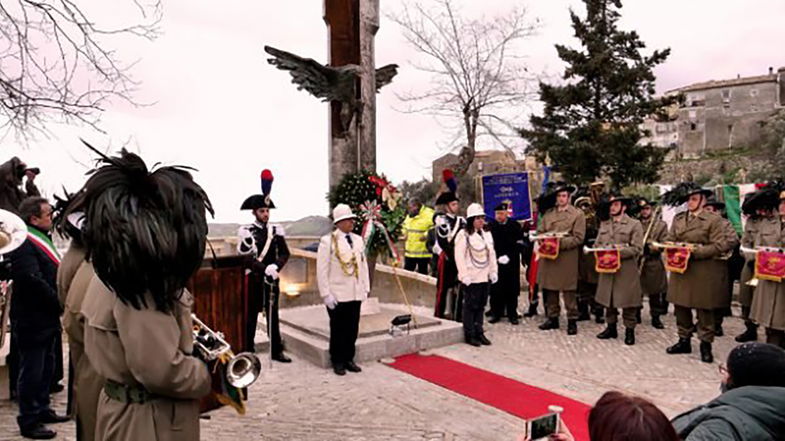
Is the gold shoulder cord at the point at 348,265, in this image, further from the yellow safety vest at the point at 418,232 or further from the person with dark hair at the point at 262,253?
the yellow safety vest at the point at 418,232

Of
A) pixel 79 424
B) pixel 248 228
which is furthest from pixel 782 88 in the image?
pixel 79 424

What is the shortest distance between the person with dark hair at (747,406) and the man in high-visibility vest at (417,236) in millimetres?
9273

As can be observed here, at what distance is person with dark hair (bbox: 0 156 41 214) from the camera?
18.5 feet

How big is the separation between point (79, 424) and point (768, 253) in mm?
7512

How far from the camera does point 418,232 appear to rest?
1216 centimetres

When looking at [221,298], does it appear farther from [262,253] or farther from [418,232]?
[418,232]

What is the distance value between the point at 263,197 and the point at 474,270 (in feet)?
10.9

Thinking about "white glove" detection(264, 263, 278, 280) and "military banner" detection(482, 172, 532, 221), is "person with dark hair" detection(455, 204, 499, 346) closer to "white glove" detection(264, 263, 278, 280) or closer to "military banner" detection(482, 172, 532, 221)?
"military banner" detection(482, 172, 532, 221)

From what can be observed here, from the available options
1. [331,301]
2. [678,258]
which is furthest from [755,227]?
[331,301]

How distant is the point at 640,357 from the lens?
7234 mm

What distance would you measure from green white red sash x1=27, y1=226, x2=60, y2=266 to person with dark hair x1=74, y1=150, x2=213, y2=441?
9.38ft

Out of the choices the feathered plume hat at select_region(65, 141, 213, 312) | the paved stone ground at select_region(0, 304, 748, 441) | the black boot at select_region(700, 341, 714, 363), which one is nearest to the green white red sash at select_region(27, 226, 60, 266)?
the paved stone ground at select_region(0, 304, 748, 441)

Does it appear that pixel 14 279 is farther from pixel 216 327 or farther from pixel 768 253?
pixel 768 253

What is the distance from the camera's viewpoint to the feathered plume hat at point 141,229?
220 cm
